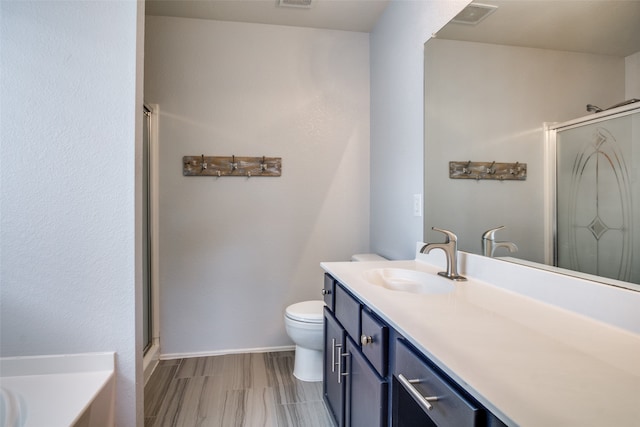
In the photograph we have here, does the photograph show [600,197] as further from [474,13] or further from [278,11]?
[278,11]

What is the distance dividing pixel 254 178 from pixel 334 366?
1.52 metres

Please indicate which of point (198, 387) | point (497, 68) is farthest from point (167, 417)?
point (497, 68)

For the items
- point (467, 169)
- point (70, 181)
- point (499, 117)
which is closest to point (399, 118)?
point (467, 169)

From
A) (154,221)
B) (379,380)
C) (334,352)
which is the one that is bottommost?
(334,352)

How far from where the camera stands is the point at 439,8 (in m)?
1.66

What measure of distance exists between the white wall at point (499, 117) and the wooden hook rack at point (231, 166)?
123 centimetres

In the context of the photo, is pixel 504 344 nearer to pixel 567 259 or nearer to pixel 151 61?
pixel 567 259

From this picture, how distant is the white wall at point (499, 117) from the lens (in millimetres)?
1022

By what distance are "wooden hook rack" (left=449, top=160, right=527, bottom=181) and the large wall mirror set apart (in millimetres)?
20

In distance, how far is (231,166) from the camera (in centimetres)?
247

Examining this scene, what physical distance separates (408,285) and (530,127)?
0.83 m

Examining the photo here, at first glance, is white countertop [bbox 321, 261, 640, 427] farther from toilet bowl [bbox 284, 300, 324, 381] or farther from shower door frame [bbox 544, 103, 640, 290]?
toilet bowl [bbox 284, 300, 324, 381]

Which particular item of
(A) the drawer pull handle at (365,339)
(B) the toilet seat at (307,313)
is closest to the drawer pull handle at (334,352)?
(A) the drawer pull handle at (365,339)

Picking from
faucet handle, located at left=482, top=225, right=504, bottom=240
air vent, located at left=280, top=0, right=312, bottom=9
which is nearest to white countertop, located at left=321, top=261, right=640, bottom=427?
faucet handle, located at left=482, top=225, right=504, bottom=240
